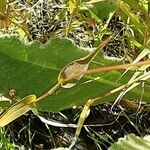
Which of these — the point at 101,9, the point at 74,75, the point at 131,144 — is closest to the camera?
the point at 74,75

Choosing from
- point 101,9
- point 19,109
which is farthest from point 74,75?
point 101,9

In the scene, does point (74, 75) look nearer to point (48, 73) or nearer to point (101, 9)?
point (48, 73)

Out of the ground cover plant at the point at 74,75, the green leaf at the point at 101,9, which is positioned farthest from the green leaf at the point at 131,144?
the green leaf at the point at 101,9

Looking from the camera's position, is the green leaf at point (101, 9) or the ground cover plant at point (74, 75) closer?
the ground cover plant at point (74, 75)

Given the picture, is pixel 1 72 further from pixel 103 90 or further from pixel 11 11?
pixel 11 11

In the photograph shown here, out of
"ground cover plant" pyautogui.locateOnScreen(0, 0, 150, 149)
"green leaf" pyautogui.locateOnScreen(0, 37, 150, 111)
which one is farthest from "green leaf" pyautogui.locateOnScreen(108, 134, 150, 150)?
"green leaf" pyautogui.locateOnScreen(0, 37, 150, 111)

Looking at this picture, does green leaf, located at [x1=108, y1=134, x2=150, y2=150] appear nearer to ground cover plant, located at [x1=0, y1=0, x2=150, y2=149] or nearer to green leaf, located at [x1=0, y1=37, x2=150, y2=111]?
ground cover plant, located at [x1=0, y1=0, x2=150, y2=149]

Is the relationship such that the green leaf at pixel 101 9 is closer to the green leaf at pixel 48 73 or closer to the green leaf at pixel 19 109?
the green leaf at pixel 48 73
